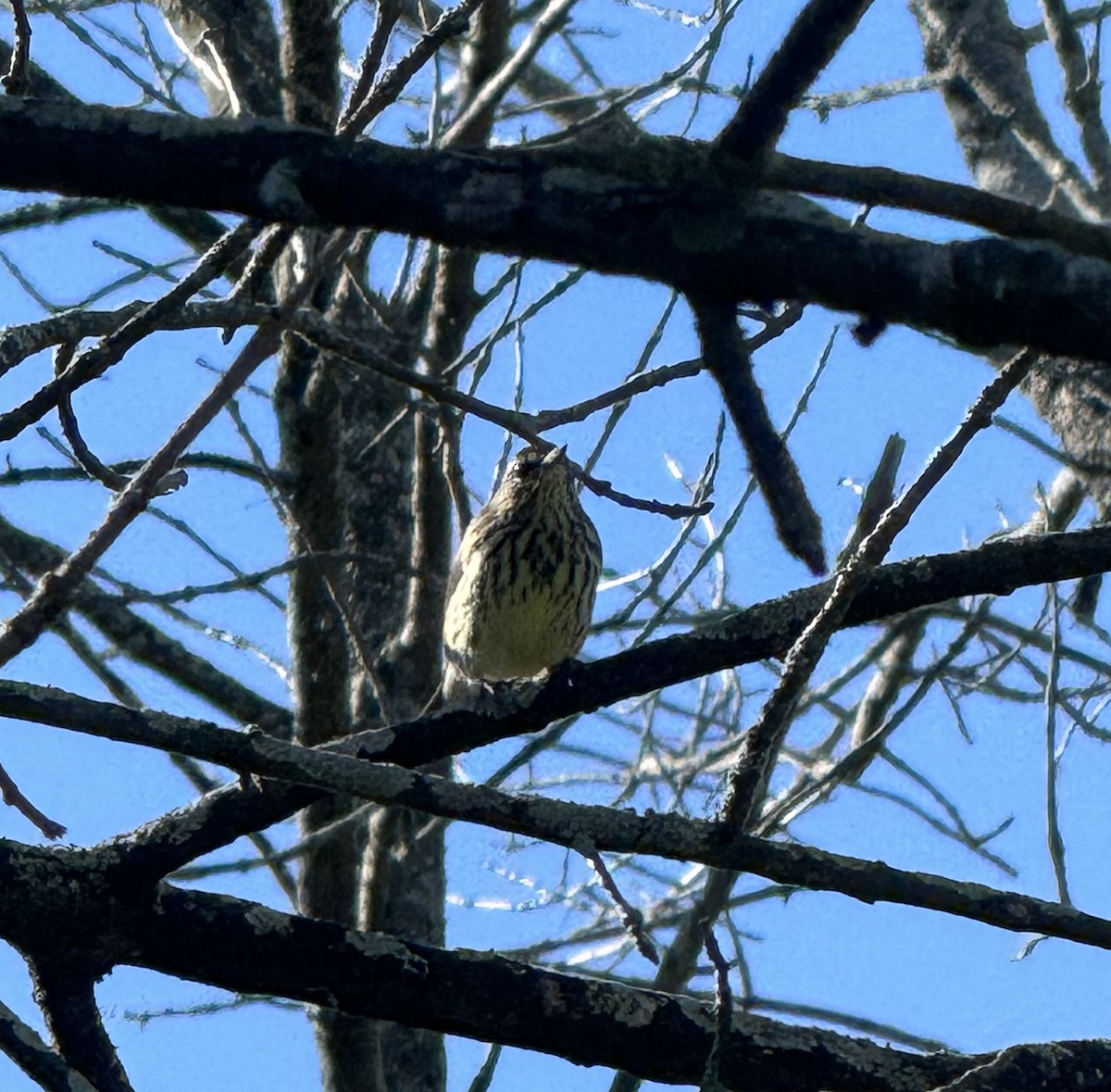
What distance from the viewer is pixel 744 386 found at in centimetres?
195

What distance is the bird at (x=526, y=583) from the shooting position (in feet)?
20.7

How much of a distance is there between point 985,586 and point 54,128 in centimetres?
161

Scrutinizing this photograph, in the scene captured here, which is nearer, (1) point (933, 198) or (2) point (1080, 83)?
(1) point (933, 198)

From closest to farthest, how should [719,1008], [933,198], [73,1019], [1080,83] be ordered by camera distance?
[933,198] < [719,1008] < [73,1019] < [1080,83]

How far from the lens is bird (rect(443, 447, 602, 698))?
20.7ft

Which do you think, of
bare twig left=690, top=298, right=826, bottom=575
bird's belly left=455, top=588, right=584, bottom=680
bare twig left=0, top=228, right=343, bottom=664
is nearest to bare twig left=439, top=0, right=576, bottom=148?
bare twig left=0, top=228, right=343, bottom=664

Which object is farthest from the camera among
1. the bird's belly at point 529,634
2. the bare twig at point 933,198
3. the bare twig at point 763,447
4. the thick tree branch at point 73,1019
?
the bird's belly at point 529,634

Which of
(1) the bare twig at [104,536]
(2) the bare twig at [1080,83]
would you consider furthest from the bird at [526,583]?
(1) the bare twig at [104,536]

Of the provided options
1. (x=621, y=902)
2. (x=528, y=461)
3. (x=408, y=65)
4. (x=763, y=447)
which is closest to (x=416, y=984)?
(x=621, y=902)

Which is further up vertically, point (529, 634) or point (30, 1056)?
point (529, 634)

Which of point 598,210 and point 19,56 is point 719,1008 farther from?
point 19,56

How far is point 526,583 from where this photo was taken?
6.30 m

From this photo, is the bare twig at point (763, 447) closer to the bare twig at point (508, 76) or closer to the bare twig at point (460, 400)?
the bare twig at point (460, 400)

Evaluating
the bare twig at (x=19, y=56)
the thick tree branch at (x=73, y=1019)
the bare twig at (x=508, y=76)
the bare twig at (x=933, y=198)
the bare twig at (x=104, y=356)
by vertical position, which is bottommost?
the thick tree branch at (x=73, y=1019)
